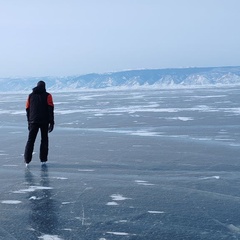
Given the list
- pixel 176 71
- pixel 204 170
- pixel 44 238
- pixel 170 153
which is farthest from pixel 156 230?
pixel 176 71

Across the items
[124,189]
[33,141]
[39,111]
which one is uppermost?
[39,111]

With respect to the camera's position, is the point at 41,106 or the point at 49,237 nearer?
the point at 49,237

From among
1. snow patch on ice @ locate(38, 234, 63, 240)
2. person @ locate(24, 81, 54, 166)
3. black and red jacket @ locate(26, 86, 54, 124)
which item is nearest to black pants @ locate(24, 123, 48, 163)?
person @ locate(24, 81, 54, 166)

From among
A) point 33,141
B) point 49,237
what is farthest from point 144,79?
point 49,237

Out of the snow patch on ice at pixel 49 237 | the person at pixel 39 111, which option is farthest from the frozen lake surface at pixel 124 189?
the person at pixel 39 111

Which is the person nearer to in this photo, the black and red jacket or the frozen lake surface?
the black and red jacket

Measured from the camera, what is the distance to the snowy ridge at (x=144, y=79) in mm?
122625

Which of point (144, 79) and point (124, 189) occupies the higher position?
point (144, 79)

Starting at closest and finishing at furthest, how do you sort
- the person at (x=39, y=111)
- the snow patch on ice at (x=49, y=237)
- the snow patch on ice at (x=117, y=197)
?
the snow patch on ice at (x=49, y=237), the snow patch on ice at (x=117, y=197), the person at (x=39, y=111)

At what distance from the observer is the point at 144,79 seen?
5379 inches

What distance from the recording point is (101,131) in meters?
12.1

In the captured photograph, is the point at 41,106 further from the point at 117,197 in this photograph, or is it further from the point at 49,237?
the point at 49,237

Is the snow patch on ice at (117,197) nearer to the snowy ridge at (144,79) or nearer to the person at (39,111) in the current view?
the person at (39,111)

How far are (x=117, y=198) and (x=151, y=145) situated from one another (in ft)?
13.8
